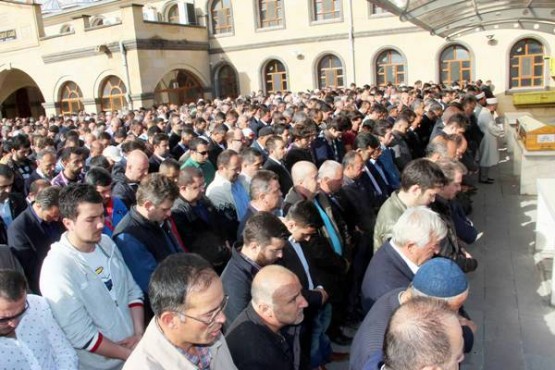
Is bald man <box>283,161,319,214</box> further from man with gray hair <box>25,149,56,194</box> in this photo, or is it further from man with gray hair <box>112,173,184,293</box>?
man with gray hair <box>25,149,56,194</box>

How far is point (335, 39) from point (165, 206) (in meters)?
20.8

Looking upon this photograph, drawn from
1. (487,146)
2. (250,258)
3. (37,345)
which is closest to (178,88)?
(487,146)

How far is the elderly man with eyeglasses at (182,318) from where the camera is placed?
2.01 metres

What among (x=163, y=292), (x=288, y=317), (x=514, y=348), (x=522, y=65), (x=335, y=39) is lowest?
(x=514, y=348)

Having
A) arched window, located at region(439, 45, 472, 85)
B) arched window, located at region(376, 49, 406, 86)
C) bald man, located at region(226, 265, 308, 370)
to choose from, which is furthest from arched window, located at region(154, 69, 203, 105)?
bald man, located at region(226, 265, 308, 370)

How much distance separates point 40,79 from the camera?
2394cm

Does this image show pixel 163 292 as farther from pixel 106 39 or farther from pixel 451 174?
pixel 106 39

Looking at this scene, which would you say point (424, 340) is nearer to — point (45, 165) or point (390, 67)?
point (45, 165)

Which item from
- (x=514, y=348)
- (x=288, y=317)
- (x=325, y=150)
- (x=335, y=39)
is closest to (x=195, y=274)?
(x=288, y=317)

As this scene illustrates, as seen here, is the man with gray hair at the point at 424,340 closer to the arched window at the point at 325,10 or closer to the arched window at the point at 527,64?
the arched window at the point at 527,64

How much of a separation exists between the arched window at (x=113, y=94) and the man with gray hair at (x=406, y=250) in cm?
2065

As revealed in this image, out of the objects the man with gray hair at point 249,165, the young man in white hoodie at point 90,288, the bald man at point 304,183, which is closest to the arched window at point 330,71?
the man with gray hair at point 249,165

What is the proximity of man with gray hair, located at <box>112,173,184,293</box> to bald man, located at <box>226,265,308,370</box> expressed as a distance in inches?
40.9

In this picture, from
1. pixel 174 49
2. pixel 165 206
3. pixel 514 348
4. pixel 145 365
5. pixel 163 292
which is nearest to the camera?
pixel 145 365
